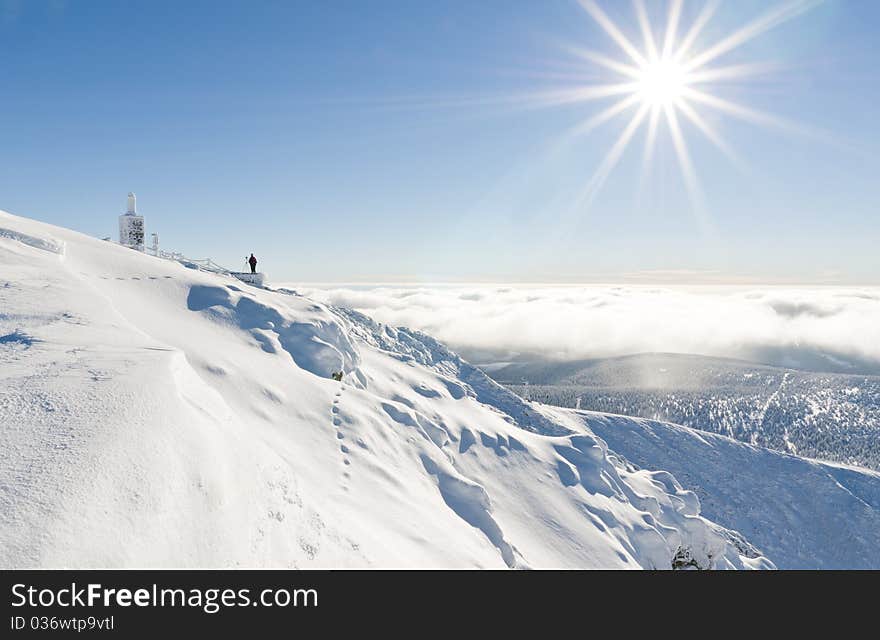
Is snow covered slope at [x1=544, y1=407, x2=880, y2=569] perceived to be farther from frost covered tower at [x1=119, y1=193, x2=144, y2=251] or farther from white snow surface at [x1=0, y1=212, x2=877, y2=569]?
frost covered tower at [x1=119, y1=193, x2=144, y2=251]

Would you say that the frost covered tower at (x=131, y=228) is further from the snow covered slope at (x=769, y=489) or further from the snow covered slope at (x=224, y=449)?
the snow covered slope at (x=769, y=489)

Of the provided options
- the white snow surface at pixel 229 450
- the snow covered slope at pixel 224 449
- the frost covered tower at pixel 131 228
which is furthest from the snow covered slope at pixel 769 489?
the frost covered tower at pixel 131 228

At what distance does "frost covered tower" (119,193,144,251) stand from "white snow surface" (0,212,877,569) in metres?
12.3

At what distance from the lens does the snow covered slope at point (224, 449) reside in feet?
26.5

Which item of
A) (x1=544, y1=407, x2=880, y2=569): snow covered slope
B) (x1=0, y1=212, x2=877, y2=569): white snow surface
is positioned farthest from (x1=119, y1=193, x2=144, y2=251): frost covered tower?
(x1=544, y1=407, x2=880, y2=569): snow covered slope

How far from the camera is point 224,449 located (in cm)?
1132

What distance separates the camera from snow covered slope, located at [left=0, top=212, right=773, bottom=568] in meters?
8.06

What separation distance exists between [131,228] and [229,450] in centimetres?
4777
